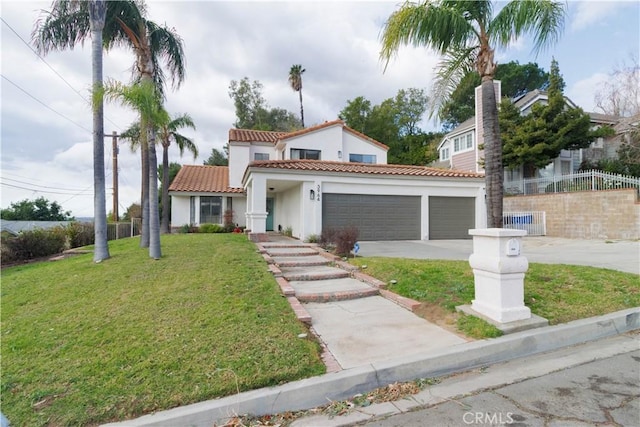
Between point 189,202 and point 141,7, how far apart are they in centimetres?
1330

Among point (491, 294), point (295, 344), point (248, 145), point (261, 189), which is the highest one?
point (248, 145)

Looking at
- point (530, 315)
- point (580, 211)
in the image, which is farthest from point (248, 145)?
point (530, 315)

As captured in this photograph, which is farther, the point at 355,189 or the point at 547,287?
the point at 355,189

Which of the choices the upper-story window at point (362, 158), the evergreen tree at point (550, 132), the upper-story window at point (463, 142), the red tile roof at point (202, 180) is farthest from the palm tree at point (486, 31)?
the upper-story window at point (463, 142)

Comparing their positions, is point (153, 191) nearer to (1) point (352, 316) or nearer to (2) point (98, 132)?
(2) point (98, 132)

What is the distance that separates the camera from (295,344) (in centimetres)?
380

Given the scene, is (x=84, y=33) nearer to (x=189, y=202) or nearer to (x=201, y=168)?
(x=189, y=202)

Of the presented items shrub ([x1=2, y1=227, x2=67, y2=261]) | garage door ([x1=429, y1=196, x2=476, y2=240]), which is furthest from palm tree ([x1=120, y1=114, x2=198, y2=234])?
garage door ([x1=429, y1=196, x2=476, y2=240])

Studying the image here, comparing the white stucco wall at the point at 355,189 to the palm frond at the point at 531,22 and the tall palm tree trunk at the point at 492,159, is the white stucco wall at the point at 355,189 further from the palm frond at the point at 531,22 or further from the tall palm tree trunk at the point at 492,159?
the palm frond at the point at 531,22

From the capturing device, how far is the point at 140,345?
12.3ft

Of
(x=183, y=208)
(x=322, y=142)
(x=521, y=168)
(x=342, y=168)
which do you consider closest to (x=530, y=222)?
(x=521, y=168)

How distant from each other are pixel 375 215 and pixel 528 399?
11.4 m

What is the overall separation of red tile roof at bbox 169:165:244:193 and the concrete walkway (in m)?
14.5

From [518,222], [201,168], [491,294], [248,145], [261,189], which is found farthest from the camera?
[201,168]
